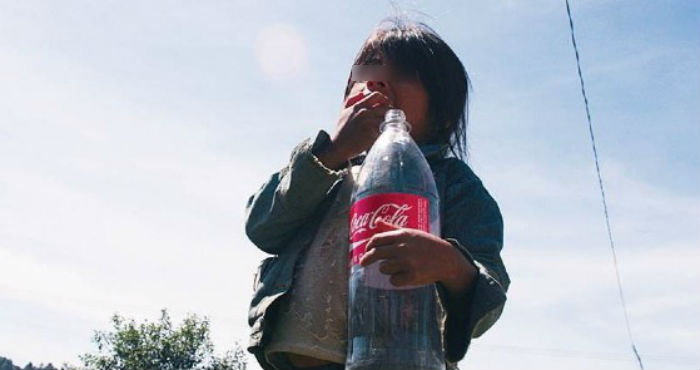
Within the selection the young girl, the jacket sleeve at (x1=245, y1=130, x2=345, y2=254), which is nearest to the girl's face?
the young girl

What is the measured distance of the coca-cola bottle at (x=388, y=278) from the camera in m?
1.17

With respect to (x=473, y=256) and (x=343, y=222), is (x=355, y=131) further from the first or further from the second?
(x=473, y=256)

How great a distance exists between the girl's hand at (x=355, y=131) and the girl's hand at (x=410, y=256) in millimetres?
451

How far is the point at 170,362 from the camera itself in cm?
3562

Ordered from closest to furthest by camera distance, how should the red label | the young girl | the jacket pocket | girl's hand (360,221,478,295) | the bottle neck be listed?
girl's hand (360,221,478,295) < the red label < the young girl < the bottle neck < the jacket pocket

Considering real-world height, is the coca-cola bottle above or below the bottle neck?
below

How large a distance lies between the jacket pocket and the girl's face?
1.49 ft

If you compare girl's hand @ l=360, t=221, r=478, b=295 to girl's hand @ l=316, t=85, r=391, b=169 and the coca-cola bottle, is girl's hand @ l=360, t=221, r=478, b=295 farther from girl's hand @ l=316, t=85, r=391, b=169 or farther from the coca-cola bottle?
girl's hand @ l=316, t=85, r=391, b=169

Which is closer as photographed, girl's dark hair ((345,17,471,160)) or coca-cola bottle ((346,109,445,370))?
coca-cola bottle ((346,109,445,370))

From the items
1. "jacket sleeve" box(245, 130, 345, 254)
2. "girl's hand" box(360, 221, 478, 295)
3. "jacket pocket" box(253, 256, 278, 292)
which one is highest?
"jacket sleeve" box(245, 130, 345, 254)

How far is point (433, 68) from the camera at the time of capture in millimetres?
1803

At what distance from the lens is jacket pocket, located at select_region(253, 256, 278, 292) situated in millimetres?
1656

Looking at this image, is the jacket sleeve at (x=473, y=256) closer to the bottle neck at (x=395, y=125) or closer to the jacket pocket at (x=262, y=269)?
the bottle neck at (x=395, y=125)

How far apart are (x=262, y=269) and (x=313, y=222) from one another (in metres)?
0.18
